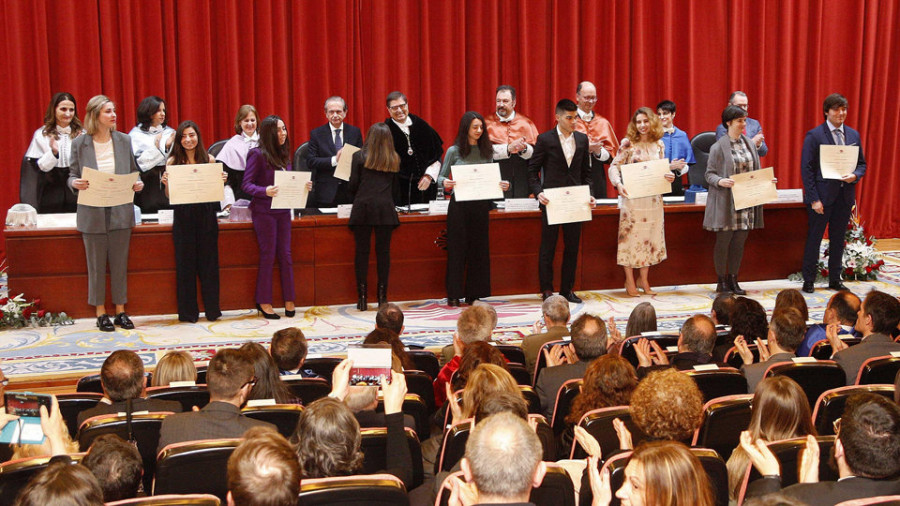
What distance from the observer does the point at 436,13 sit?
10461mm

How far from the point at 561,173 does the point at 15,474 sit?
5.20 m

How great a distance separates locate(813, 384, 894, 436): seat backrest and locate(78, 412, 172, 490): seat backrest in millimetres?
2337

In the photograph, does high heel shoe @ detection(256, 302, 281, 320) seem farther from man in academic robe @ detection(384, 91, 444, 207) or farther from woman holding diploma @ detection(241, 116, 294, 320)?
man in academic robe @ detection(384, 91, 444, 207)

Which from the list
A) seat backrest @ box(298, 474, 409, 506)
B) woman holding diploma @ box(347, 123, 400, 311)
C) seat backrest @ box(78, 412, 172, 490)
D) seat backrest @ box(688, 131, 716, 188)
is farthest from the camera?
seat backrest @ box(688, 131, 716, 188)

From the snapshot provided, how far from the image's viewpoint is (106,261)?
21.5 ft

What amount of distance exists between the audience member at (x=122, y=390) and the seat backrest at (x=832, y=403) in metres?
2.38

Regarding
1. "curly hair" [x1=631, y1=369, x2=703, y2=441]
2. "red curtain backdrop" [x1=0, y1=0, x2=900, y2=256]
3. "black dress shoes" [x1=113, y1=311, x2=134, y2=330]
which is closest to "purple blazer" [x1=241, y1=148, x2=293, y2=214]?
"black dress shoes" [x1=113, y1=311, x2=134, y2=330]

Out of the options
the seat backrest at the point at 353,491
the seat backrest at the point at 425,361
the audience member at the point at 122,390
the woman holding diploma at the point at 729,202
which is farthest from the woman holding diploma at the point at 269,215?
the seat backrest at the point at 353,491

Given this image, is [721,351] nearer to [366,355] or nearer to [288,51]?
[366,355]

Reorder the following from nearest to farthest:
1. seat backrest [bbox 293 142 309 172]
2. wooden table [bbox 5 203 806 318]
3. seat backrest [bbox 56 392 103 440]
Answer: seat backrest [bbox 56 392 103 440] < wooden table [bbox 5 203 806 318] < seat backrest [bbox 293 142 309 172]

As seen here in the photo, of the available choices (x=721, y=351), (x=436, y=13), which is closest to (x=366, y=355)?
(x=721, y=351)

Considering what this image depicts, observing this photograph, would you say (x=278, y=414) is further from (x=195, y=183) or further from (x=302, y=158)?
(x=302, y=158)

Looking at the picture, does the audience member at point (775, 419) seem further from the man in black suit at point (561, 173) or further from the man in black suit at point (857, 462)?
the man in black suit at point (561, 173)

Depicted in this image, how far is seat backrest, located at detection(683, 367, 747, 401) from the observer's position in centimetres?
365
